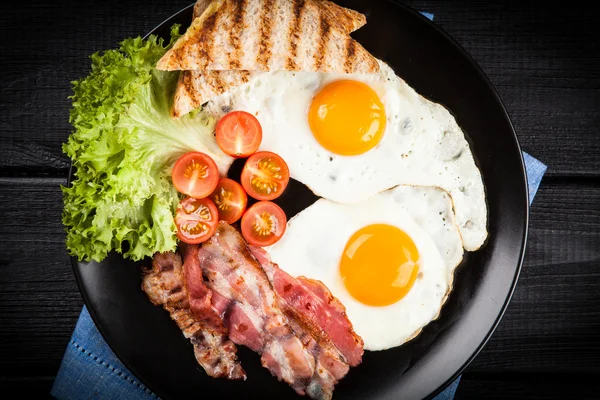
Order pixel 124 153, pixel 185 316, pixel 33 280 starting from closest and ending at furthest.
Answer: pixel 124 153, pixel 185 316, pixel 33 280

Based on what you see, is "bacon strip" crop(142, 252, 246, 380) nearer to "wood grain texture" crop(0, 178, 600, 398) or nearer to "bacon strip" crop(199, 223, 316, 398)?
"bacon strip" crop(199, 223, 316, 398)

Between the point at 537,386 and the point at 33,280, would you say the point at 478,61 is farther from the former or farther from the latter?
the point at 33,280

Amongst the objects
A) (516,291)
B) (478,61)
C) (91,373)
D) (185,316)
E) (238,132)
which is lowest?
(91,373)

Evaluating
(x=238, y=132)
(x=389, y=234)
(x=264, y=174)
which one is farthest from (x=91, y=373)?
(x=389, y=234)

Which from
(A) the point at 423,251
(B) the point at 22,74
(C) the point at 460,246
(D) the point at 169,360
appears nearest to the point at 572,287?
(C) the point at 460,246

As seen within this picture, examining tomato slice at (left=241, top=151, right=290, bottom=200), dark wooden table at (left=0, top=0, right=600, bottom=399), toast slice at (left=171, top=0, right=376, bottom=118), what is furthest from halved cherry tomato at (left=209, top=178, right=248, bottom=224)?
dark wooden table at (left=0, top=0, right=600, bottom=399)

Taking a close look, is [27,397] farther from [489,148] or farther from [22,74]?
[489,148]
